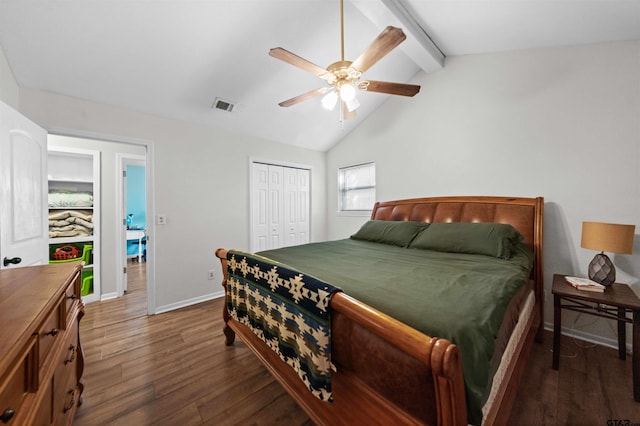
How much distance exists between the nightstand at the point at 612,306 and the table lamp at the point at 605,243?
0.10 meters

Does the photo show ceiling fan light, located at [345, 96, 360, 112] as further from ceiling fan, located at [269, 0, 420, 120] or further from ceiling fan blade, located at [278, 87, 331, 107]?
ceiling fan blade, located at [278, 87, 331, 107]

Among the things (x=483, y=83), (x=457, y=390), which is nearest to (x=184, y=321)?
(x=457, y=390)

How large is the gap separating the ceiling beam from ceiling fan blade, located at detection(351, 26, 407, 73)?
671 millimetres

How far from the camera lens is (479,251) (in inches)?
84.7

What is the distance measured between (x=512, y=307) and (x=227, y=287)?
2.02 meters

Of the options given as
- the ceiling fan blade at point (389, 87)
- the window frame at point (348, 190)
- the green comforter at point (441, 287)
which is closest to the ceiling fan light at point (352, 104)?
the ceiling fan blade at point (389, 87)

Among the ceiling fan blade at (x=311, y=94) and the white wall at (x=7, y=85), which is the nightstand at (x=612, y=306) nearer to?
the ceiling fan blade at (x=311, y=94)

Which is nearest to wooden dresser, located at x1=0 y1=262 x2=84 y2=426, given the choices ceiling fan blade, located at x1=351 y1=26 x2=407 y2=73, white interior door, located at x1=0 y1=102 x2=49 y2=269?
white interior door, located at x1=0 y1=102 x2=49 y2=269

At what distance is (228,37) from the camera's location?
7.20 feet

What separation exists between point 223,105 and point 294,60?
1553 millimetres

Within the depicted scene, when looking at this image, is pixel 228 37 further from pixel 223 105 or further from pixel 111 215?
pixel 111 215

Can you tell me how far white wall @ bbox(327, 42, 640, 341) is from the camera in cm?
206

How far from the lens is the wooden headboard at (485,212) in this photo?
7.52 feet

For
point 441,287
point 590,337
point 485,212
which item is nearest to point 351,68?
point 441,287
